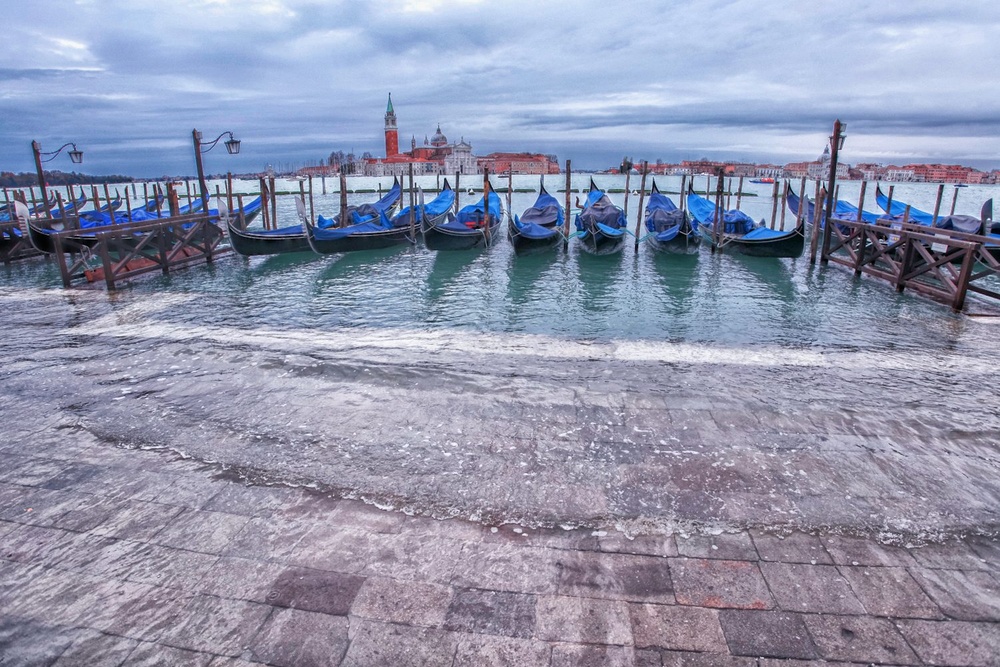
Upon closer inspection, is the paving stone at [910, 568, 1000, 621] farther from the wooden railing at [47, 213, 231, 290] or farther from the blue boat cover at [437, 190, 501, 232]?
the blue boat cover at [437, 190, 501, 232]

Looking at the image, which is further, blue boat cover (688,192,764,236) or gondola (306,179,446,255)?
blue boat cover (688,192,764,236)

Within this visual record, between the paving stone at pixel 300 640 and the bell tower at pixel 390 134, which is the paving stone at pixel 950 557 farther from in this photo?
the bell tower at pixel 390 134

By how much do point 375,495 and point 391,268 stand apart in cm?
1076

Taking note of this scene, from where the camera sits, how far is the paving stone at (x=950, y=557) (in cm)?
246

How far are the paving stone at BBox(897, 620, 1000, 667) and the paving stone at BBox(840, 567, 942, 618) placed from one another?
0.06 m

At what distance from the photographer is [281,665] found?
6.23ft

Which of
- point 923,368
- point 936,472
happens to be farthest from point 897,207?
point 936,472

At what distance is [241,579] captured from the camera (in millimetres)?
2336

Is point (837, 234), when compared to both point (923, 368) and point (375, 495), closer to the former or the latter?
point (923, 368)

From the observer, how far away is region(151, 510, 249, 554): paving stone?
257 cm

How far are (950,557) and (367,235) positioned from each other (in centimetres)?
1488

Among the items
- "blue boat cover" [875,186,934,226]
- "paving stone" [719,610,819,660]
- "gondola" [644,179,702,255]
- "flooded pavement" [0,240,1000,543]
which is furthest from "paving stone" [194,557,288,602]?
"blue boat cover" [875,186,934,226]

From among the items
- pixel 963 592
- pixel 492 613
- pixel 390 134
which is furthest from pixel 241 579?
pixel 390 134

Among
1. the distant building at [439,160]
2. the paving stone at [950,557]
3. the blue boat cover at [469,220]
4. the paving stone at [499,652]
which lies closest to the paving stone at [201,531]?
the paving stone at [499,652]
